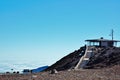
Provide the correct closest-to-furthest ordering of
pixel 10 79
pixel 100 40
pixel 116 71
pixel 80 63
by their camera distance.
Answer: pixel 10 79 → pixel 116 71 → pixel 80 63 → pixel 100 40

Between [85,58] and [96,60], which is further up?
[85,58]

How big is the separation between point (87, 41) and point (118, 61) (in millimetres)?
31292

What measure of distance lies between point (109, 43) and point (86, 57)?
1887cm

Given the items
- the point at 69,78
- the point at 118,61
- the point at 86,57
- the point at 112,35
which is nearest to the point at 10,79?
the point at 69,78

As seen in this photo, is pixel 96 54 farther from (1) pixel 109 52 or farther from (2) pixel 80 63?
(2) pixel 80 63

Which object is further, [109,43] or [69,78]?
[109,43]

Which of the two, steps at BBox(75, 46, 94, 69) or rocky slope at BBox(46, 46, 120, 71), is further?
steps at BBox(75, 46, 94, 69)

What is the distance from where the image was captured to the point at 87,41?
73750 mm

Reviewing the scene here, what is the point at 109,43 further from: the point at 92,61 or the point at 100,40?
the point at 92,61

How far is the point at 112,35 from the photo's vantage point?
255 feet

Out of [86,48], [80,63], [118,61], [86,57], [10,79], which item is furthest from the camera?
[86,48]

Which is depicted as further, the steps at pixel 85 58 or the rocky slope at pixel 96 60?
the steps at pixel 85 58

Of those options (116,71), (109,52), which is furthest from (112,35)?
(116,71)

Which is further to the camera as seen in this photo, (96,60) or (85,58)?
(85,58)
